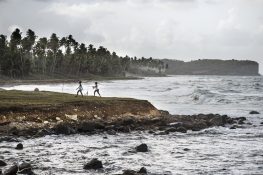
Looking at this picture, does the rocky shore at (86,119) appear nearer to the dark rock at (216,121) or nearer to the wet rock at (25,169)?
the dark rock at (216,121)

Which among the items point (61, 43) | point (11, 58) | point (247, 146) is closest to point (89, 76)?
point (61, 43)

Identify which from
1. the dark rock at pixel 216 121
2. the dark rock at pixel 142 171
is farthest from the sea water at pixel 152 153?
the dark rock at pixel 216 121

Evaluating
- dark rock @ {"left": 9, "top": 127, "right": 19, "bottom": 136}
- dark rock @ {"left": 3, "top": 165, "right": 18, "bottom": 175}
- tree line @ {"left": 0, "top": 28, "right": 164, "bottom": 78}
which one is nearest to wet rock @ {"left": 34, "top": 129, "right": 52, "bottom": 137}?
dark rock @ {"left": 9, "top": 127, "right": 19, "bottom": 136}

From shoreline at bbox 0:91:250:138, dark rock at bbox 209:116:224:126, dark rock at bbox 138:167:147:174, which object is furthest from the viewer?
dark rock at bbox 209:116:224:126

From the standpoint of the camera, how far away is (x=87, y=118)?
119 ft

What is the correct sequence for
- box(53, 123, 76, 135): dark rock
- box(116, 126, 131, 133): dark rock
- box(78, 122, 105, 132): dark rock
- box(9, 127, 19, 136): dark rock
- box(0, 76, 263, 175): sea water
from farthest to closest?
box(116, 126, 131, 133): dark rock, box(78, 122, 105, 132): dark rock, box(53, 123, 76, 135): dark rock, box(9, 127, 19, 136): dark rock, box(0, 76, 263, 175): sea water

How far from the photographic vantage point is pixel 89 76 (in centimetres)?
17888

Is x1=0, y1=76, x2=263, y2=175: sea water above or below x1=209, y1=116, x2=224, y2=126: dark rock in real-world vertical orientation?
below

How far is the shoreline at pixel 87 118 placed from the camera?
31.6m

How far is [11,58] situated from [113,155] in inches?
4086

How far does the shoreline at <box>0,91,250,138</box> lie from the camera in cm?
3164

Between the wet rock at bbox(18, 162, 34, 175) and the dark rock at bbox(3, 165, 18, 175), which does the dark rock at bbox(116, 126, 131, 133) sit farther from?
the dark rock at bbox(3, 165, 18, 175)

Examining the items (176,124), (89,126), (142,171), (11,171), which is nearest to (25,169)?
(11,171)

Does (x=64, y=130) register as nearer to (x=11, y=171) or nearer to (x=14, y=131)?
(x=14, y=131)
